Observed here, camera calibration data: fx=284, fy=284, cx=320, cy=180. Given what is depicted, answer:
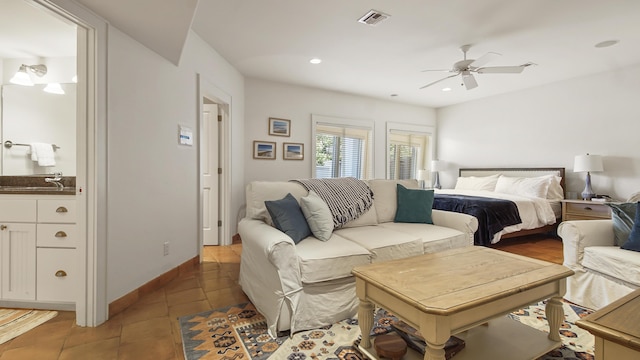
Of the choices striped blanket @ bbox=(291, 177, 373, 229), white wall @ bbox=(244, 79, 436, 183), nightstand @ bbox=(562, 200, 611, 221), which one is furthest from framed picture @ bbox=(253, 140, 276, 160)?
nightstand @ bbox=(562, 200, 611, 221)

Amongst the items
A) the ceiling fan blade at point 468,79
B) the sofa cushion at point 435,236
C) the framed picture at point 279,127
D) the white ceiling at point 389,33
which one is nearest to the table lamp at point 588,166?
the white ceiling at point 389,33

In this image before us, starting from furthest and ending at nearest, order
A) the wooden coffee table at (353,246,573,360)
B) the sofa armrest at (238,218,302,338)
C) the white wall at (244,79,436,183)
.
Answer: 1. the white wall at (244,79,436,183)
2. the sofa armrest at (238,218,302,338)
3. the wooden coffee table at (353,246,573,360)

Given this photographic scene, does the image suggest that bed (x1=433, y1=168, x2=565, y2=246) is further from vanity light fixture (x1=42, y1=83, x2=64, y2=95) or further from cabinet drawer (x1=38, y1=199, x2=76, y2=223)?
vanity light fixture (x1=42, y1=83, x2=64, y2=95)

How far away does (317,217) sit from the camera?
2.21m

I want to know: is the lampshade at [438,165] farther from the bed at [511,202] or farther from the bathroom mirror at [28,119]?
the bathroom mirror at [28,119]

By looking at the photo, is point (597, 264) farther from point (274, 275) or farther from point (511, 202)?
point (274, 275)

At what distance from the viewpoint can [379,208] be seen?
2.95 metres

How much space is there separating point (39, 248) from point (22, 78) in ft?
5.72

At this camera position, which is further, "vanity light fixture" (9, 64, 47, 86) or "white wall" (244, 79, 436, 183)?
"white wall" (244, 79, 436, 183)

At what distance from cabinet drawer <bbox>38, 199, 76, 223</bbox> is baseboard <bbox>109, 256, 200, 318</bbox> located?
72 cm

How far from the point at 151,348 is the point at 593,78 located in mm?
6339

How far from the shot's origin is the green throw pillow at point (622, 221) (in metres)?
2.18

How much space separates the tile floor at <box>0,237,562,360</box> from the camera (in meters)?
1.61

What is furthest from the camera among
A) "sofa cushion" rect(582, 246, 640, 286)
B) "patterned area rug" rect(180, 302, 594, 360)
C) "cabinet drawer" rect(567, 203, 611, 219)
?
"cabinet drawer" rect(567, 203, 611, 219)
